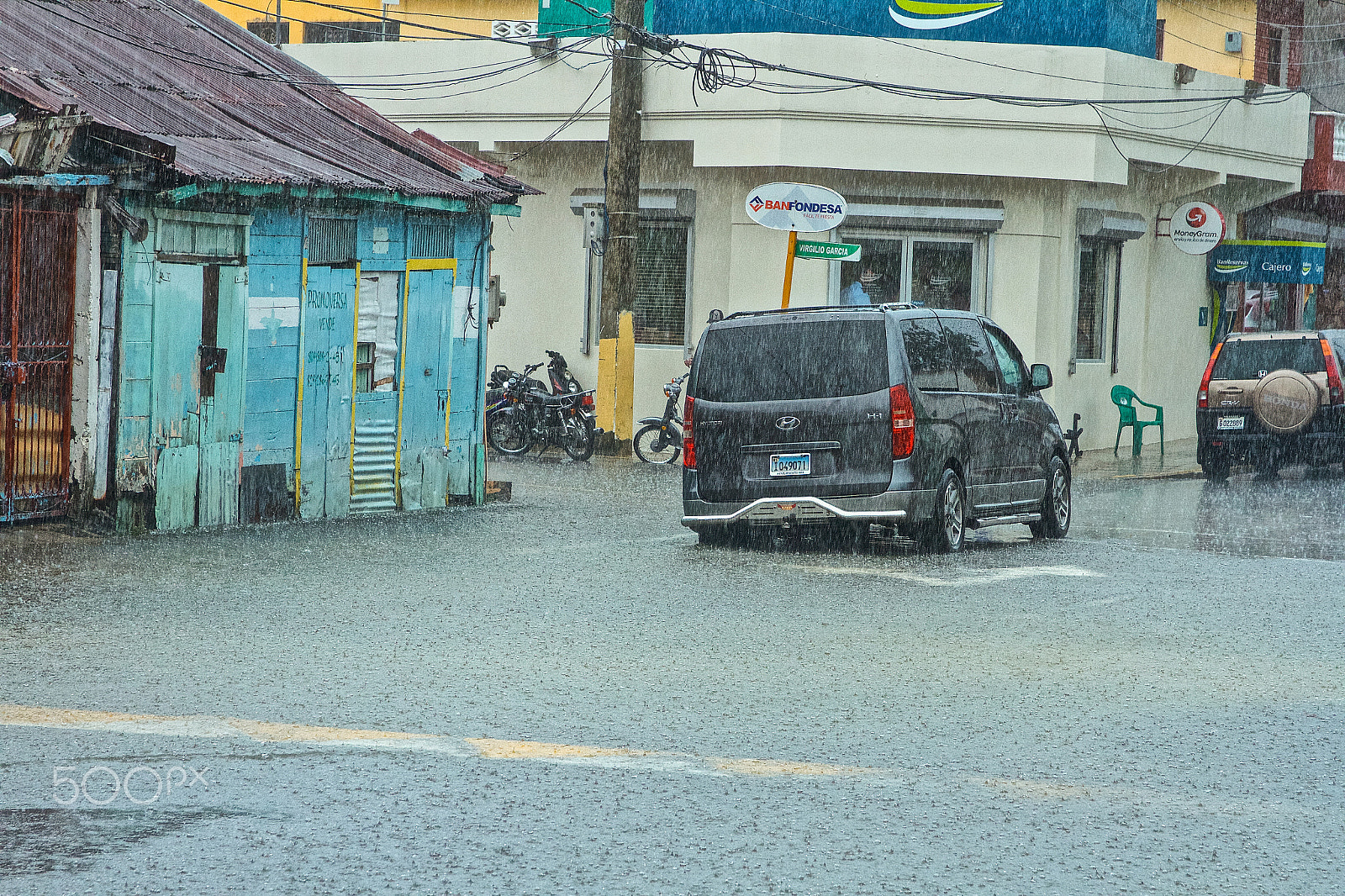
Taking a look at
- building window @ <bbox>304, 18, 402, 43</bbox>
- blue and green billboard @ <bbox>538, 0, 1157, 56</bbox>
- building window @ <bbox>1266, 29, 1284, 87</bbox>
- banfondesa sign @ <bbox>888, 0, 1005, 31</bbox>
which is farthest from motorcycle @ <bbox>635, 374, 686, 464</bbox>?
building window @ <bbox>1266, 29, 1284, 87</bbox>

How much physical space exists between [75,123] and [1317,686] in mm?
8913

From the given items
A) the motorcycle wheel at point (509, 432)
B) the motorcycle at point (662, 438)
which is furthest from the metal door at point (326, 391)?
the motorcycle wheel at point (509, 432)

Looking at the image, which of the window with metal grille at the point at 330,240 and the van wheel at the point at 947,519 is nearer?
the van wheel at the point at 947,519

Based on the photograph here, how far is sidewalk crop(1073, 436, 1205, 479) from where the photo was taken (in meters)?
22.3

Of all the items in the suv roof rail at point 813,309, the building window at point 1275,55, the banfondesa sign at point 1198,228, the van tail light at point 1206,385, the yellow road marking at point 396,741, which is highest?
the building window at point 1275,55

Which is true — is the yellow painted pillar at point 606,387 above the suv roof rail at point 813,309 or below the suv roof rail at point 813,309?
below

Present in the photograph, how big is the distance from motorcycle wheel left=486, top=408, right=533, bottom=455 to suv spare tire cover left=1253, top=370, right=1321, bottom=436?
9.03 m

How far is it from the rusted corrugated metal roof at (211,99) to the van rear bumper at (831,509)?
4192 millimetres

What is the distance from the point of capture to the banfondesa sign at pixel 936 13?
2416 cm

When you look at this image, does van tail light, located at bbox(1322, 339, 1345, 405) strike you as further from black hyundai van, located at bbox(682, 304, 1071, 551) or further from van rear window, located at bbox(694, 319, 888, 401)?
van rear window, located at bbox(694, 319, 888, 401)

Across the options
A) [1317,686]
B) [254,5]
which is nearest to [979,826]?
[1317,686]

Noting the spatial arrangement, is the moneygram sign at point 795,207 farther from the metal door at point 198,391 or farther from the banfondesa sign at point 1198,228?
the metal door at point 198,391

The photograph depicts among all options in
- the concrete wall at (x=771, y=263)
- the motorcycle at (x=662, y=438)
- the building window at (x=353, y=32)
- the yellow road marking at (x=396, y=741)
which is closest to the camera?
the yellow road marking at (x=396, y=741)

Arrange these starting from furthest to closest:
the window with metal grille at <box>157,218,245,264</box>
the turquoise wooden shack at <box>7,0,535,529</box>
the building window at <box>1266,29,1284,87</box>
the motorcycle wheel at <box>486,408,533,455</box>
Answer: the building window at <box>1266,29,1284,87</box>
the motorcycle wheel at <box>486,408,533,455</box>
the window with metal grille at <box>157,218,245,264</box>
the turquoise wooden shack at <box>7,0,535,529</box>
